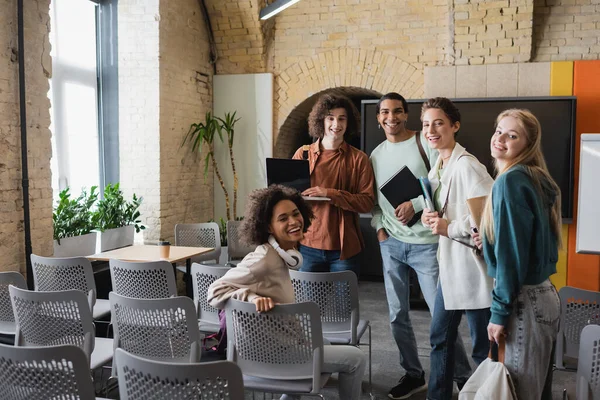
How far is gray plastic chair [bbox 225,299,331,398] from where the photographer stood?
2.45 meters

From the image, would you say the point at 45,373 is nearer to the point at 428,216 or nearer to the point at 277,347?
the point at 277,347

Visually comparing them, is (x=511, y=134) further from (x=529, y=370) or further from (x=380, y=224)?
(x=380, y=224)

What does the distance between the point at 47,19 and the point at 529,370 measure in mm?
4615

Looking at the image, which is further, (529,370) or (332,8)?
(332,8)

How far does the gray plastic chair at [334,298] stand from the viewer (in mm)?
3016

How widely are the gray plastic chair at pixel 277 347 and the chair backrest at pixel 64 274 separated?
5.10 ft

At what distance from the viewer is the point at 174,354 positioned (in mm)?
2797

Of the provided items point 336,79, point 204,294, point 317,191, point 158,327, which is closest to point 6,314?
point 204,294

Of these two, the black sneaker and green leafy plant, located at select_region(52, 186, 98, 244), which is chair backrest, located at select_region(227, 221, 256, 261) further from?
the black sneaker

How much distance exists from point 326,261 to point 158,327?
1219mm

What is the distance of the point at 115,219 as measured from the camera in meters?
5.90

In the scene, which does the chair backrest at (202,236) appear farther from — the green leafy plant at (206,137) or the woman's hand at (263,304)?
the woman's hand at (263,304)

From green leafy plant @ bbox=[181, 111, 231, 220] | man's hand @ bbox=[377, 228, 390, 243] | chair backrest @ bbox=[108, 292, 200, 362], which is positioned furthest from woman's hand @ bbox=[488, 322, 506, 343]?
green leafy plant @ bbox=[181, 111, 231, 220]

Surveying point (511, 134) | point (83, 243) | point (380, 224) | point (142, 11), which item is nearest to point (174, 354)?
point (380, 224)
